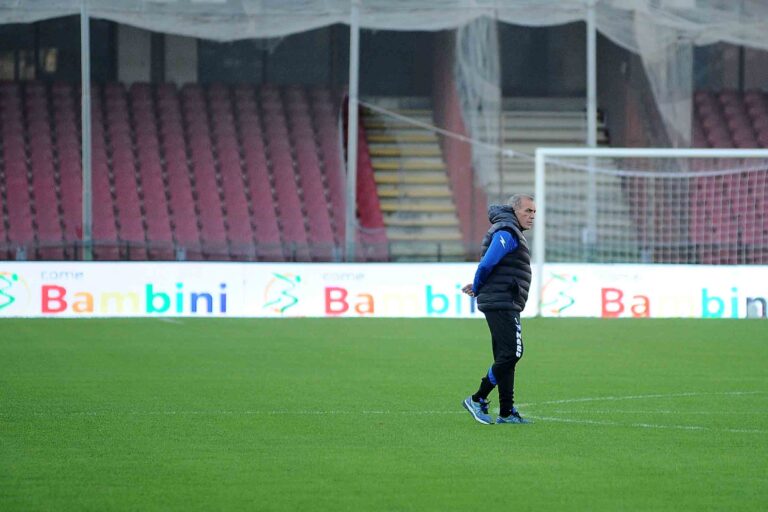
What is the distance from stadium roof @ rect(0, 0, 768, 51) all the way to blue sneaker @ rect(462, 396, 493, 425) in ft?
56.1

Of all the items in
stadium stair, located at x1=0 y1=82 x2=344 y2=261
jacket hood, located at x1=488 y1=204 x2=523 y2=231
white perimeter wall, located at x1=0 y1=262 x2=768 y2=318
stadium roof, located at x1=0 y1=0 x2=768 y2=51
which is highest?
stadium roof, located at x1=0 y1=0 x2=768 y2=51

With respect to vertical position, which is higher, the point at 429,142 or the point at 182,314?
the point at 429,142

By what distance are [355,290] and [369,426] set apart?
13.1 meters

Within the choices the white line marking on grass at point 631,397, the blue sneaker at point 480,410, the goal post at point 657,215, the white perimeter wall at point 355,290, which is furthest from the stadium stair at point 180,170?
the blue sneaker at point 480,410

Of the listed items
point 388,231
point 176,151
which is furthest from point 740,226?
point 176,151

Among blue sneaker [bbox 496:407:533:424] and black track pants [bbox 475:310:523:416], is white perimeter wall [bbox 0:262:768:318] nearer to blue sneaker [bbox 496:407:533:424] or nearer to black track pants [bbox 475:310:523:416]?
blue sneaker [bbox 496:407:533:424]

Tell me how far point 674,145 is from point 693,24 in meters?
2.28

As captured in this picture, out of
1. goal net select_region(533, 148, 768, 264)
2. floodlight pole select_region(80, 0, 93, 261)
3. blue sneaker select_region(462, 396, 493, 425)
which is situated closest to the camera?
blue sneaker select_region(462, 396, 493, 425)

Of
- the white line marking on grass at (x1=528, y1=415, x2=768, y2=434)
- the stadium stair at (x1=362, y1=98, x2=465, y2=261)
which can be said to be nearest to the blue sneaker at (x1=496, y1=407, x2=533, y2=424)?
the white line marking on grass at (x1=528, y1=415, x2=768, y2=434)

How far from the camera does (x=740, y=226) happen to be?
85.6 feet

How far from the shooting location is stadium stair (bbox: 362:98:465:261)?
31000 millimetres

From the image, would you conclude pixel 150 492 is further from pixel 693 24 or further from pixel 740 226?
pixel 693 24

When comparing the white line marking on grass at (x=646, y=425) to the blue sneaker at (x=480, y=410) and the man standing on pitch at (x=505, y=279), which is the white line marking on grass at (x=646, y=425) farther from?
the man standing on pitch at (x=505, y=279)

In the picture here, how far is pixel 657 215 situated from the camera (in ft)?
90.0
